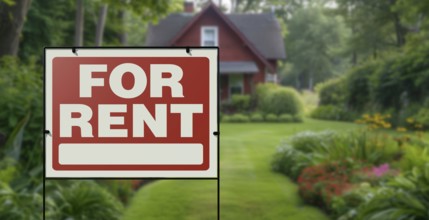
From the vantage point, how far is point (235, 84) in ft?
108

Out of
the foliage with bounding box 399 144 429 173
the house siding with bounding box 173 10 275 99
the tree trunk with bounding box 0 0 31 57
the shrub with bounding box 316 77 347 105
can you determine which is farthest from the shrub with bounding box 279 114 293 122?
the tree trunk with bounding box 0 0 31 57

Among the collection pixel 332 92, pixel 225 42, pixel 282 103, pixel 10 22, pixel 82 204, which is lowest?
pixel 82 204

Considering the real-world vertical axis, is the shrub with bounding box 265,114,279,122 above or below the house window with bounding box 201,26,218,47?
below

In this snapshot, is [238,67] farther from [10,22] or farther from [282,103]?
[10,22]

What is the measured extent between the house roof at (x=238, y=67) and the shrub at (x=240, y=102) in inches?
62.9

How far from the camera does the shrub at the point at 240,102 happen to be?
1177 inches

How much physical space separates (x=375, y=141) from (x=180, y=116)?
29.2 feet

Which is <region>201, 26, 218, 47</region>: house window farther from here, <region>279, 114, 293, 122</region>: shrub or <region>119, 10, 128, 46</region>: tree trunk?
<region>119, 10, 128, 46</region>: tree trunk

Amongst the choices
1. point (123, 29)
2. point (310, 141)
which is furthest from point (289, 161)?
point (123, 29)

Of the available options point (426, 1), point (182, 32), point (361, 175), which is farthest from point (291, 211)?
point (182, 32)

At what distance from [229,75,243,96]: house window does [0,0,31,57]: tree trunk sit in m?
24.6

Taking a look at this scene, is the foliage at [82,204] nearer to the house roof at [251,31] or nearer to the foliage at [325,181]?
the foliage at [325,181]

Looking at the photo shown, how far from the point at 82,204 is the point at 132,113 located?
4648 millimetres

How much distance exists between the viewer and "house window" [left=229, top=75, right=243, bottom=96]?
32825 millimetres
